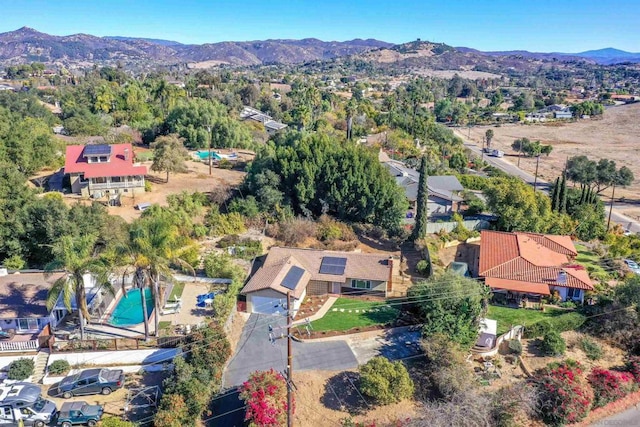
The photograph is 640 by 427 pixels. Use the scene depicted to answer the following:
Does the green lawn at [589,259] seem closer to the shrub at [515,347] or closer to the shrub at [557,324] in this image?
the shrub at [557,324]

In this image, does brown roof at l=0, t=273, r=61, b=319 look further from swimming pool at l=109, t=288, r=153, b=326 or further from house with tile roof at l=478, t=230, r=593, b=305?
house with tile roof at l=478, t=230, r=593, b=305

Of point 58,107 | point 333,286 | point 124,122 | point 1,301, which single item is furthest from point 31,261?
point 58,107

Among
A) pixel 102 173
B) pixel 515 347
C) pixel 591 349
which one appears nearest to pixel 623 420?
pixel 591 349

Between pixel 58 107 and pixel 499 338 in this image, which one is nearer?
pixel 499 338

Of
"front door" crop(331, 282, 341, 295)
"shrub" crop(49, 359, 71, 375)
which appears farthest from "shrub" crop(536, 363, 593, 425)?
"shrub" crop(49, 359, 71, 375)

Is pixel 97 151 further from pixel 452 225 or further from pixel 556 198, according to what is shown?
pixel 556 198

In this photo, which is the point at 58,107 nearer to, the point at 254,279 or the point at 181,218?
the point at 181,218
